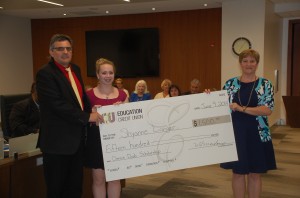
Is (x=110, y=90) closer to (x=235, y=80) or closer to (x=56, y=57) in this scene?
(x=56, y=57)

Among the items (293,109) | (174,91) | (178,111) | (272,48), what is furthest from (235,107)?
(272,48)

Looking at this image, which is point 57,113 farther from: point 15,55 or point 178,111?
point 15,55

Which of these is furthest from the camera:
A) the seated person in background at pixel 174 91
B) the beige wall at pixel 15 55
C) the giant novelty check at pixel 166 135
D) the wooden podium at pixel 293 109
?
the beige wall at pixel 15 55

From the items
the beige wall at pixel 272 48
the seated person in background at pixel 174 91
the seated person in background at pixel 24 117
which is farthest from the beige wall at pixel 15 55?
the beige wall at pixel 272 48

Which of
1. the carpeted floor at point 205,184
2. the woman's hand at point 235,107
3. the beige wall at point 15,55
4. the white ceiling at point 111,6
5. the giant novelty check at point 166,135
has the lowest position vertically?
the carpeted floor at point 205,184

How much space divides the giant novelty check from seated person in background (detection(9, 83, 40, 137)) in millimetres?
1582

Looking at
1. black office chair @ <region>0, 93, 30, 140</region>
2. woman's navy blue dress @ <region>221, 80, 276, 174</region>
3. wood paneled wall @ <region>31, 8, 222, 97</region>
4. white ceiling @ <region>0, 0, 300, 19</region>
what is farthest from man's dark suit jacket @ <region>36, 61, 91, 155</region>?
wood paneled wall @ <region>31, 8, 222, 97</region>

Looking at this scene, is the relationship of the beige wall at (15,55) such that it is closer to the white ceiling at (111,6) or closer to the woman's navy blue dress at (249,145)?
the white ceiling at (111,6)

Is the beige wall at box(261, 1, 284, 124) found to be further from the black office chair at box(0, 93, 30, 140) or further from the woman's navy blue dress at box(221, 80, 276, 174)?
the black office chair at box(0, 93, 30, 140)

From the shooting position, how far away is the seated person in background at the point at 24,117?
386 cm

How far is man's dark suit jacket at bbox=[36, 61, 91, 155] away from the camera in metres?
→ 2.32

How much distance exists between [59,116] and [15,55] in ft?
26.4

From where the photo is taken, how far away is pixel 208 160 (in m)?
2.90

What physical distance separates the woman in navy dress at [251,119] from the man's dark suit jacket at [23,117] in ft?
7.32
